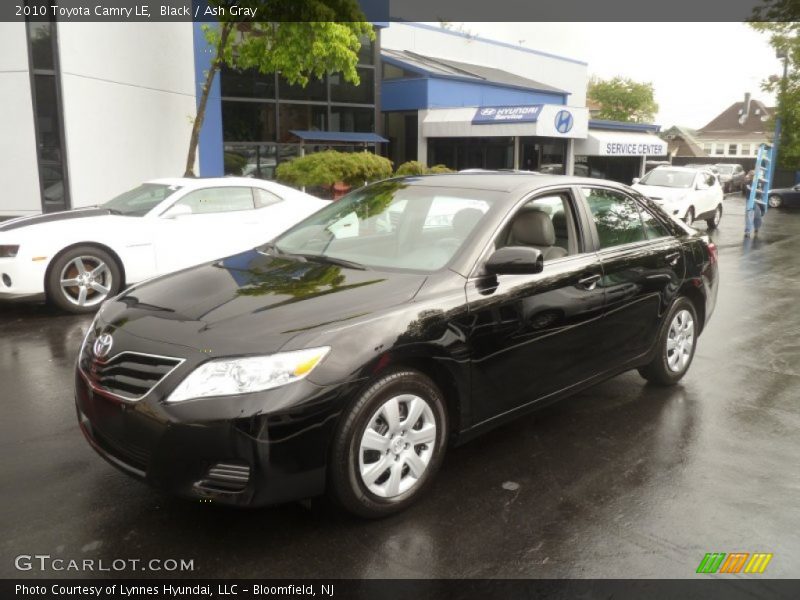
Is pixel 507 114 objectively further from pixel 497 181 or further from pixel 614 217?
pixel 497 181

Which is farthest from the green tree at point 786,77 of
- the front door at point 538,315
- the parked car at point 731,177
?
the front door at point 538,315

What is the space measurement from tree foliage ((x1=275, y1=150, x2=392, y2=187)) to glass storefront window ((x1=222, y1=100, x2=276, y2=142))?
4264 millimetres

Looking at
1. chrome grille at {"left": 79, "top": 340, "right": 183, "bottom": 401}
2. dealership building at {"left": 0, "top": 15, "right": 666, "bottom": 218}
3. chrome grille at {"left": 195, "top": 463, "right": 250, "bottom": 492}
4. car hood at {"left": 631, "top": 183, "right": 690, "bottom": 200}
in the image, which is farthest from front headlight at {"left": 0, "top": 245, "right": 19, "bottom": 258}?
car hood at {"left": 631, "top": 183, "right": 690, "bottom": 200}

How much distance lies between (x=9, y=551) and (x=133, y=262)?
17.8ft

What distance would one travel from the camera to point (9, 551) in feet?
10.4

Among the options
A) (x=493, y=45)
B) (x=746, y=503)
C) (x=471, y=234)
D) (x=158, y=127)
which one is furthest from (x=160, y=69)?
(x=493, y=45)

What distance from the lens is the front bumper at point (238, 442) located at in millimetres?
2984

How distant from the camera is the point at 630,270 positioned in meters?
4.83

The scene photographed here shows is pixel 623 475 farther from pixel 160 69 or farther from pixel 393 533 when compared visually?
pixel 160 69

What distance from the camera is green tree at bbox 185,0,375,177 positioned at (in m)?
16.7

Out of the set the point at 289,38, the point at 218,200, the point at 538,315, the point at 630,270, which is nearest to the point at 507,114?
the point at 289,38

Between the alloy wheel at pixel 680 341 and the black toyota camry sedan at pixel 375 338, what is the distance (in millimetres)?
258

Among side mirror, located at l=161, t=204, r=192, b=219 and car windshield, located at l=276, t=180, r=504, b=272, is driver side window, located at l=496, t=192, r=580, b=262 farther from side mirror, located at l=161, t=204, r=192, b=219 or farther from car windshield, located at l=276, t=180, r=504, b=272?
side mirror, located at l=161, t=204, r=192, b=219
